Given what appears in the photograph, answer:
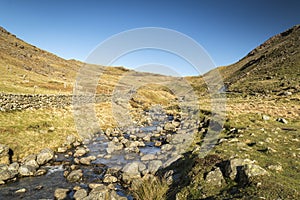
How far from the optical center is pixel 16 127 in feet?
79.5

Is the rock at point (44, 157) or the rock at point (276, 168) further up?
the rock at point (276, 168)

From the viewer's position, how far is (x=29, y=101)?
31453 mm

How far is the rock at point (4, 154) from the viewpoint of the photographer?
18508 millimetres

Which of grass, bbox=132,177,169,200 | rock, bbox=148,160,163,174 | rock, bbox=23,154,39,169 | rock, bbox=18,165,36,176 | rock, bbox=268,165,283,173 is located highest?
rock, bbox=268,165,283,173

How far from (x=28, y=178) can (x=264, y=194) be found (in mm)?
16721

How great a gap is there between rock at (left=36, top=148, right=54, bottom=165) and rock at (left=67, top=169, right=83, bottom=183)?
415cm

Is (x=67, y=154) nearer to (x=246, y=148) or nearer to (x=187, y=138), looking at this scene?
(x=187, y=138)

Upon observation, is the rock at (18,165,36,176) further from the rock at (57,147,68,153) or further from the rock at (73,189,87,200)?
the rock at (73,189,87,200)

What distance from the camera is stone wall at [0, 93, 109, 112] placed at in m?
28.0

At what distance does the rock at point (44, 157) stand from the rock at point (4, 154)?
2388mm

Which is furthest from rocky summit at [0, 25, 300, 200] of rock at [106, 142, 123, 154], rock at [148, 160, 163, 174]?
rock at [106, 142, 123, 154]

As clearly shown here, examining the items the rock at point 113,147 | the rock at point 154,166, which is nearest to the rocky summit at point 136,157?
the rock at point 154,166

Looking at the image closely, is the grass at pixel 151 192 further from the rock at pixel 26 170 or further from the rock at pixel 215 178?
the rock at pixel 26 170

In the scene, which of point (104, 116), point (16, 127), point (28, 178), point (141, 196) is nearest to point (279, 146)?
point (141, 196)
